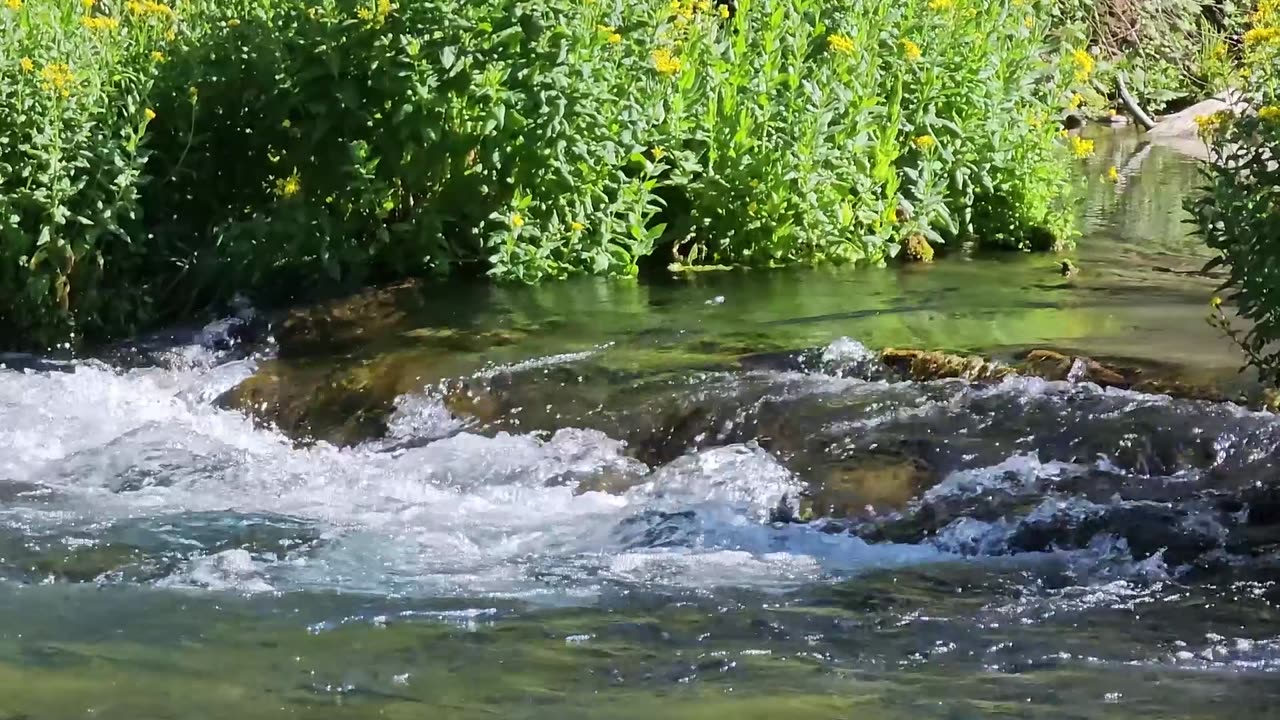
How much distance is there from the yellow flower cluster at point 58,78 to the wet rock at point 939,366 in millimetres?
4212

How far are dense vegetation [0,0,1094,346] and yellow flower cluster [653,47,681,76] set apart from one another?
0.02m

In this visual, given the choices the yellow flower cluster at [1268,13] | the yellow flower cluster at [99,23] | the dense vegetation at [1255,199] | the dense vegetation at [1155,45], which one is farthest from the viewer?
the dense vegetation at [1155,45]

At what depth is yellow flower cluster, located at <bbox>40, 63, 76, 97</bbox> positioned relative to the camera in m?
8.23

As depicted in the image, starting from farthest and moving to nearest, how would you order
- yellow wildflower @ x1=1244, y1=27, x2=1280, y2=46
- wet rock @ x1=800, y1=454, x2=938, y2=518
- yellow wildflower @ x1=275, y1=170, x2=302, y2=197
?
yellow wildflower @ x1=275, y1=170, x2=302, y2=197 → wet rock @ x1=800, y1=454, x2=938, y2=518 → yellow wildflower @ x1=1244, y1=27, x2=1280, y2=46

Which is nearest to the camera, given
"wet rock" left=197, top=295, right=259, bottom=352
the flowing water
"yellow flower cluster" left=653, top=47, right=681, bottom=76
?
the flowing water

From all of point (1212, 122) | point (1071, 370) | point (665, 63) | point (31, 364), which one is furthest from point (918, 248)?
point (31, 364)

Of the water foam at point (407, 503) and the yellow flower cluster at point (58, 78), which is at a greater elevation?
the yellow flower cluster at point (58, 78)

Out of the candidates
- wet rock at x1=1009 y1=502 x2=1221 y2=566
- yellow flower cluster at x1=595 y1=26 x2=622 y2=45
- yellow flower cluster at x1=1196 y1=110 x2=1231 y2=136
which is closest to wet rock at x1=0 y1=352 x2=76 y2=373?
yellow flower cluster at x1=595 y1=26 x2=622 y2=45

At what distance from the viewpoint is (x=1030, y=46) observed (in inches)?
408

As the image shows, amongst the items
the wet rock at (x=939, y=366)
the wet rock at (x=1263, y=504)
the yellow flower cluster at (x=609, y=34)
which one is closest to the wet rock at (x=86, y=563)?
the wet rock at (x=939, y=366)

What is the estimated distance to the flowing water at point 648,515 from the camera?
14.0 feet

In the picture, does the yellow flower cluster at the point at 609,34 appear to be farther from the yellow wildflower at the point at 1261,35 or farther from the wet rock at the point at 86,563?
the wet rock at the point at 86,563

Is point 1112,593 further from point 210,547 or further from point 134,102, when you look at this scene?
point 134,102

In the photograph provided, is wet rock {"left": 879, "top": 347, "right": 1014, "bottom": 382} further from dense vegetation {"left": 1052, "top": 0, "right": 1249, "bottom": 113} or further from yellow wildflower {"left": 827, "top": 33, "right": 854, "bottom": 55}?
dense vegetation {"left": 1052, "top": 0, "right": 1249, "bottom": 113}
